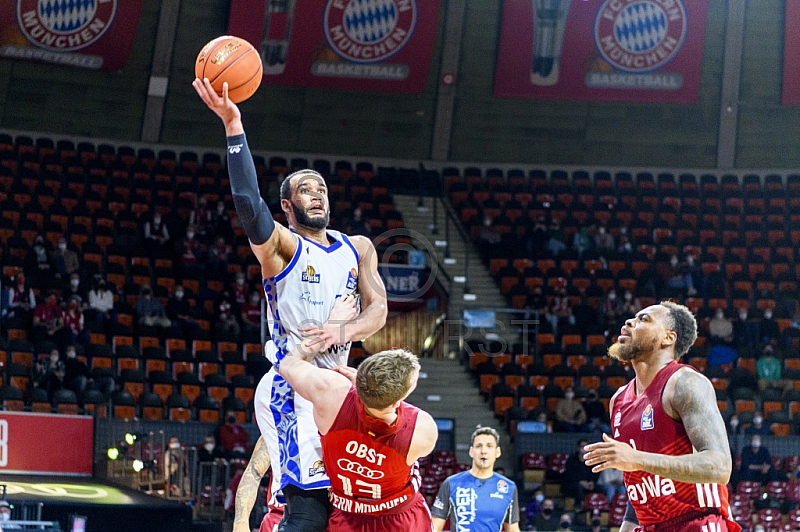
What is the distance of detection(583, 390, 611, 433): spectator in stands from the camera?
1796cm

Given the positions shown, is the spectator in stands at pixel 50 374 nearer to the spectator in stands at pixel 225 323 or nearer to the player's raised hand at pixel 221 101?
the spectator in stands at pixel 225 323

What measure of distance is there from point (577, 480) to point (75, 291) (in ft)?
29.6

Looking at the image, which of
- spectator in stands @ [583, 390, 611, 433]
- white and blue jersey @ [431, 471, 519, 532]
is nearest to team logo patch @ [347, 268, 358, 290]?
white and blue jersey @ [431, 471, 519, 532]

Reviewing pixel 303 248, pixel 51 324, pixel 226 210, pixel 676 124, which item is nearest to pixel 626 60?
pixel 676 124

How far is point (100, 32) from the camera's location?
2359 cm

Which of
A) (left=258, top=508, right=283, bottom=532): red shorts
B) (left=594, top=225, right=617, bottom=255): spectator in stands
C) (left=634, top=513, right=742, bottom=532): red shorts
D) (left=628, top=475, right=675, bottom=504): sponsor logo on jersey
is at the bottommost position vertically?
(left=258, top=508, right=283, bottom=532): red shorts

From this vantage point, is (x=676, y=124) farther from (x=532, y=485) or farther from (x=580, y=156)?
(x=532, y=485)

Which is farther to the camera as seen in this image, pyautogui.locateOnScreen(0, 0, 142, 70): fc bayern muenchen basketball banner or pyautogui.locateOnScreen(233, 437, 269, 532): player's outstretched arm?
pyautogui.locateOnScreen(0, 0, 142, 70): fc bayern muenchen basketball banner

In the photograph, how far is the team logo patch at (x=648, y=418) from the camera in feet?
16.7

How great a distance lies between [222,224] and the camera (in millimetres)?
22188

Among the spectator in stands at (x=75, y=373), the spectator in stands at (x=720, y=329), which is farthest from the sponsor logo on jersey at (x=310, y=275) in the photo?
the spectator in stands at (x=720, y=329)

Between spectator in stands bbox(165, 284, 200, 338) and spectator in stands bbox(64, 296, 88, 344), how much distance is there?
1701 millimetres

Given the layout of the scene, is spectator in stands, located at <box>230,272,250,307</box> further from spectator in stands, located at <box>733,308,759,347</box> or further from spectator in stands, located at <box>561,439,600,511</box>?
spectator in stands, located at <box>733,308,759,347</box>

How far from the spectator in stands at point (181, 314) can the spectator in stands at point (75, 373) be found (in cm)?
238
